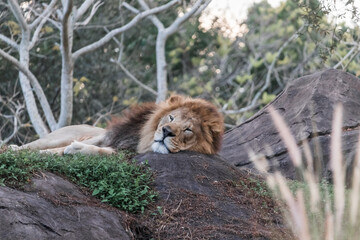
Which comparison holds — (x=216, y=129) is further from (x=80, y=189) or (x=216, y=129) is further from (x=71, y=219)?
(x=71, y=219)

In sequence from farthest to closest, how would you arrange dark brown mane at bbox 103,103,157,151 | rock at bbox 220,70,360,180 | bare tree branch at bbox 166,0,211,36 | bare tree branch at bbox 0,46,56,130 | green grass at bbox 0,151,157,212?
bare tree branch at bbox 166,0,211,36 → bare tree branch at bbox 0,46,56,130 → rock at bbox 220,70,360,180 → dark brown mane at bbox 103,103,157,151 → green grass at bbox 0,151,157,212

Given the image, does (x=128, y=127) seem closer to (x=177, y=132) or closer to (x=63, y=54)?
(x=177, y=132)

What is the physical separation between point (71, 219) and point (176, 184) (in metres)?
1.27

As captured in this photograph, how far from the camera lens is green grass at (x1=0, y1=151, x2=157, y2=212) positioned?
475 centimetres

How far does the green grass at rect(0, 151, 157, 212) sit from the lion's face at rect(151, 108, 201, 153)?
0.57 meters

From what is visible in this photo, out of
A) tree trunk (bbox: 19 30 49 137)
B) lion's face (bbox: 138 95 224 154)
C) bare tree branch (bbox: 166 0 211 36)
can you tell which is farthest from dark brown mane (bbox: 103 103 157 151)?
tree trunk (bbox: 19 30 49 137)

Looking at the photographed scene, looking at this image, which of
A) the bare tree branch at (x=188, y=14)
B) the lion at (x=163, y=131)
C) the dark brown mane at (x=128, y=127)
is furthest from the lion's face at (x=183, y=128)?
the bare tree branch at (x=188, y=14)

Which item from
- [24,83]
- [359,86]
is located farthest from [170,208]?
[24,83]

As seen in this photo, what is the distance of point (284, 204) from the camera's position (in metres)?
5.52

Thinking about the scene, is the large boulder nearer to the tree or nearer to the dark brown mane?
the dark brown mane

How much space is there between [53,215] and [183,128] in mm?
2253

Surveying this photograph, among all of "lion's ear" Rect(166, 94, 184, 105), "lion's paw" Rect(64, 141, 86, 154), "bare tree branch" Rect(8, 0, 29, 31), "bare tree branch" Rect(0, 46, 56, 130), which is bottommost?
"lion's paw" Rect(64, 141, 86, 154)

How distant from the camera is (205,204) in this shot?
17.1 feet

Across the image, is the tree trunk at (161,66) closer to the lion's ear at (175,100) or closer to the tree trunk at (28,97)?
the tree trunk at (28,97)
